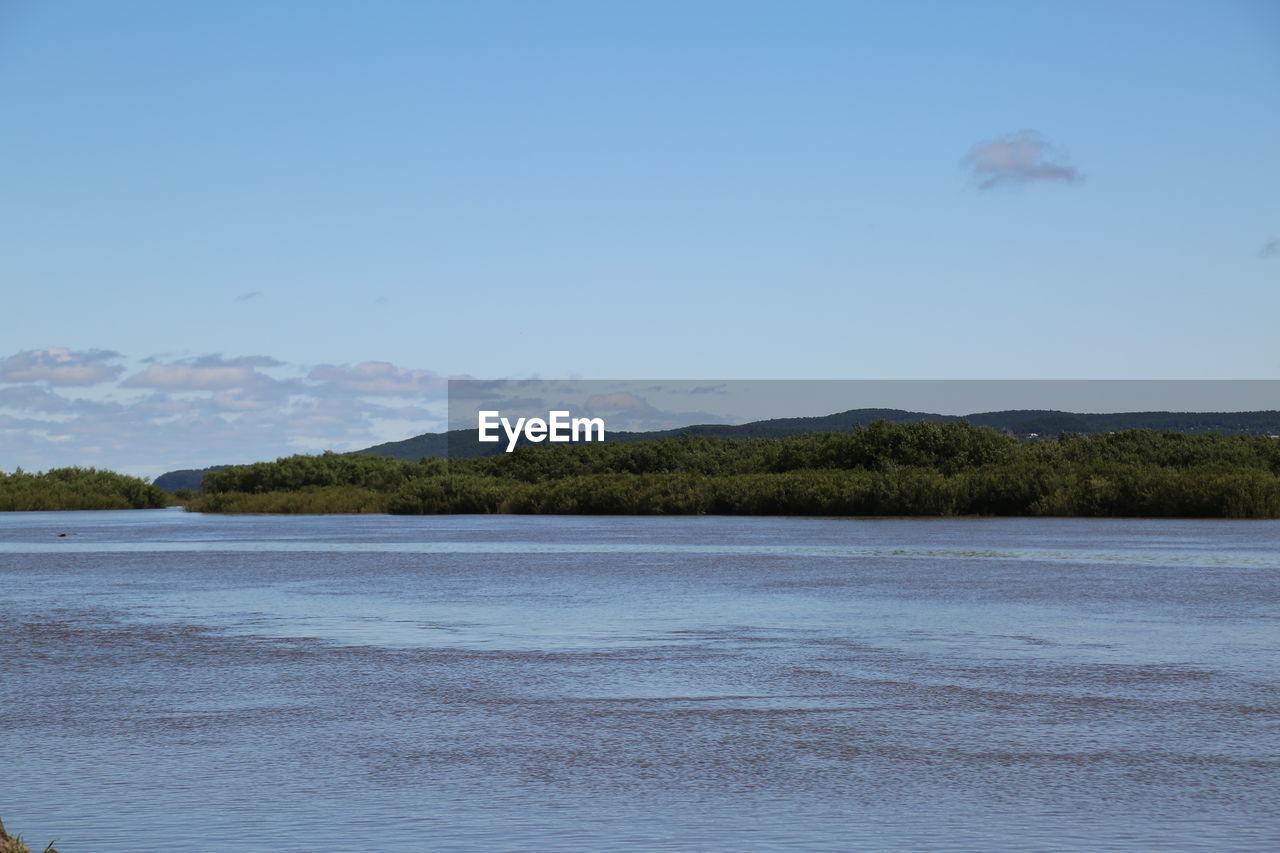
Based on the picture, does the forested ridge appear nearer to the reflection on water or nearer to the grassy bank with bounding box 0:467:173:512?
the grassy bank with bounding box 0:467:173:512

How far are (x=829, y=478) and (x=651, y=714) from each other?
4745 cm

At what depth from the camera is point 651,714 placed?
978cm

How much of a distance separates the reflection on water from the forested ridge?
27044mm

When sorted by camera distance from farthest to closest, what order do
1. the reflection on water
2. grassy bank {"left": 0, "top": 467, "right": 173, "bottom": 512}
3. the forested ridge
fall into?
1. grassy bank {"left": 0, "top": 467, "right": 173, "bottom": 512}
2. the forested ridge
3. the reflection on water

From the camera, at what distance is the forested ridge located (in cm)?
4825

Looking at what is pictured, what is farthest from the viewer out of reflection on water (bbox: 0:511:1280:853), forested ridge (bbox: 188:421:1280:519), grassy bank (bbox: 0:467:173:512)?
grassy bank (bbox: 0:467:173:512)

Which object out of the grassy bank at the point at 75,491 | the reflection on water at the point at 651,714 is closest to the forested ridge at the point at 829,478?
the grassy bank at the point at 75,491

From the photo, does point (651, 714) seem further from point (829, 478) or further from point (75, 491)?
point (75, 491)

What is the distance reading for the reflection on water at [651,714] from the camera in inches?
272

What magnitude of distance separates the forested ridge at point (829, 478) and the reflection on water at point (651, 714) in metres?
27.0

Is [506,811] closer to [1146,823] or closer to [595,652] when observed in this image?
[1146,823]

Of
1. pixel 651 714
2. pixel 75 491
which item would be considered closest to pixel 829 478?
pixel 651 714

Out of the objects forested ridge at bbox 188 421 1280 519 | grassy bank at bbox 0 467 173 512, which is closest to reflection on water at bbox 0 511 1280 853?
forested ridge at bbox 188 421 1280 519

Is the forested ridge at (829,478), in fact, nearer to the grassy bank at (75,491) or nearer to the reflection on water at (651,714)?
the grassy bank at (75,491)
